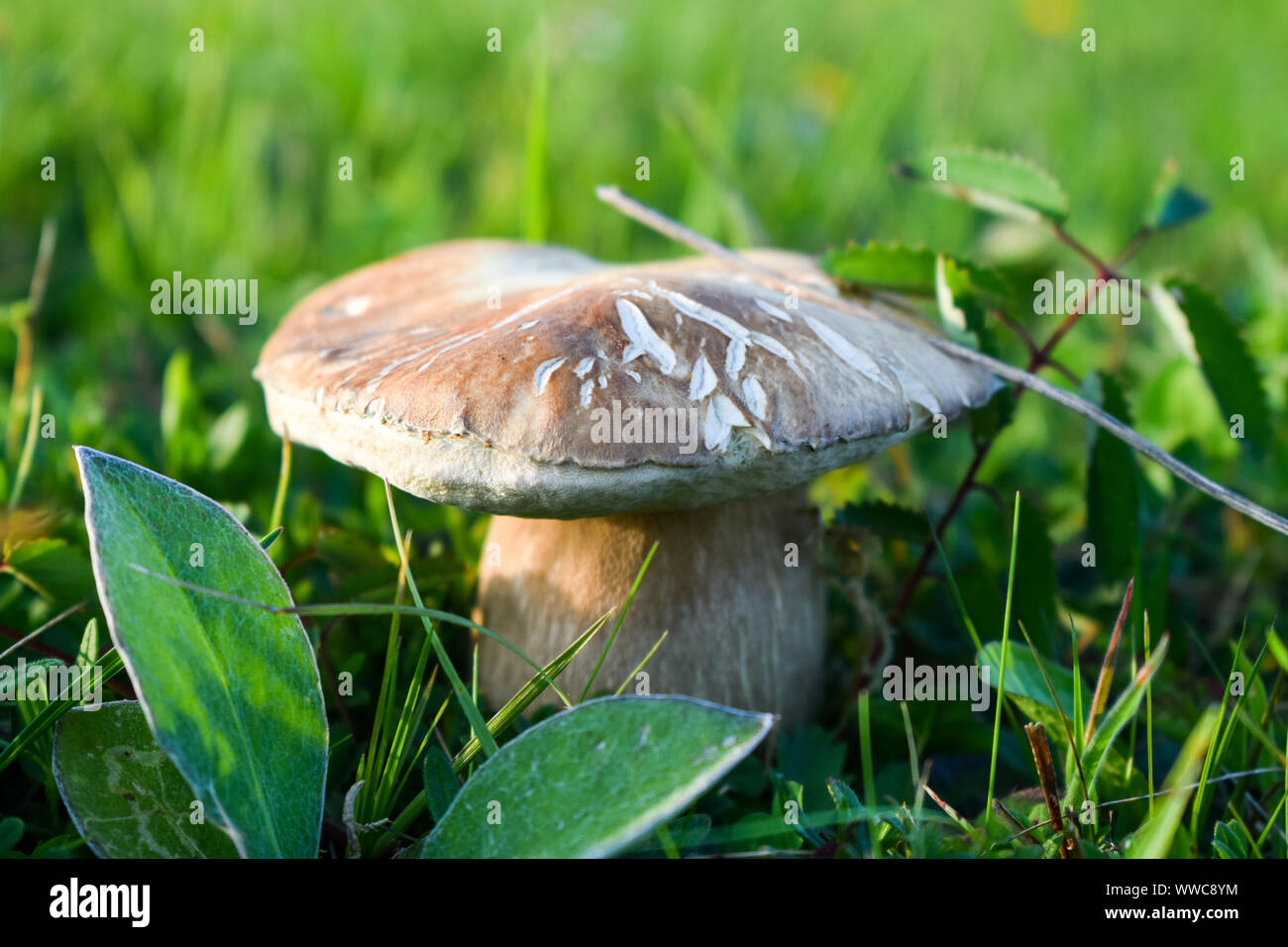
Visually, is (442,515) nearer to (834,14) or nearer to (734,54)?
(734,54)

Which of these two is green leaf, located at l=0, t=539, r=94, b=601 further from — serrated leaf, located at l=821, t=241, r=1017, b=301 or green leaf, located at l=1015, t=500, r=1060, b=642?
green leaf, located at l=1015, t=500, r=1060, b=642

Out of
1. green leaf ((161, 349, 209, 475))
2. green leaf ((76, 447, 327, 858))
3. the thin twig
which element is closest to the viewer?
green leaf ((76, 447, 327, 858))

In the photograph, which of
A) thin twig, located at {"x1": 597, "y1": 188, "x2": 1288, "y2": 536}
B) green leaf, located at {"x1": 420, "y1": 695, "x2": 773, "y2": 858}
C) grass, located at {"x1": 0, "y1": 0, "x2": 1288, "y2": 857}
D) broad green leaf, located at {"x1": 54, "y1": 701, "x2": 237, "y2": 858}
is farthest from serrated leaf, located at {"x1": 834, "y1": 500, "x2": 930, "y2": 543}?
broad green leaf, located at {"x1": 54, "y1": 701, "x2": 237, "y2": 858}

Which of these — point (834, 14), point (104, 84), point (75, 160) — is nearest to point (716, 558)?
point (75, 160)

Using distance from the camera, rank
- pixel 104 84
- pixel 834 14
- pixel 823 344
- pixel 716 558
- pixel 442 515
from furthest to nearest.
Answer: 1. pixel 834 14
2. pixel 104 84
3. pixel 442 515
4. pixel 716 558
5. pixel 823 344

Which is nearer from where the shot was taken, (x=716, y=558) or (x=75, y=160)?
(x=716, y=558)

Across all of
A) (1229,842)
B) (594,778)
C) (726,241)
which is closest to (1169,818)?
(1229,842)
